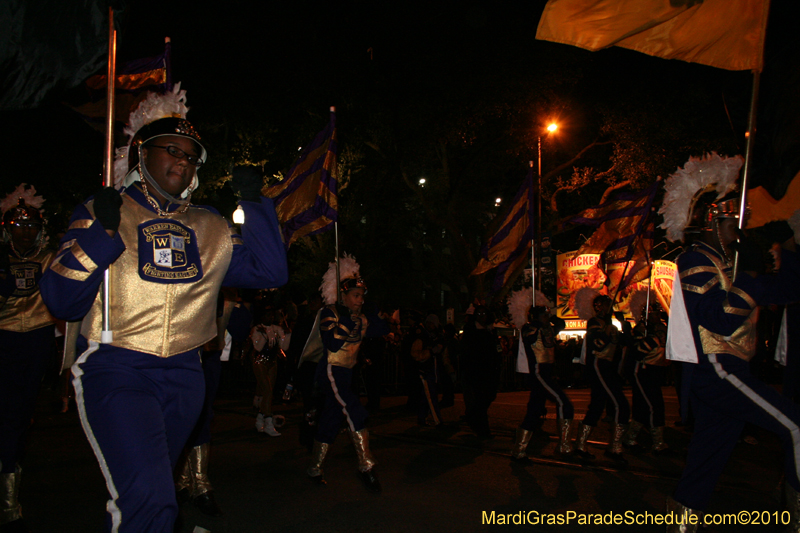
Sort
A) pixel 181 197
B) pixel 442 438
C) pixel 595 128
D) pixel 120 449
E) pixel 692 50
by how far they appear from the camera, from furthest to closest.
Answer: pixel 595 128
pixel 442 438
pixel 692 50
pixel 181 197
pixel 120 449

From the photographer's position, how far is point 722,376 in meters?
4.11

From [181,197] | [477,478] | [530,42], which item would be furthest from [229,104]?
[181,197]

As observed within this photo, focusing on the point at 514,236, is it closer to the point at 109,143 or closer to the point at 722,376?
the point at 722,376

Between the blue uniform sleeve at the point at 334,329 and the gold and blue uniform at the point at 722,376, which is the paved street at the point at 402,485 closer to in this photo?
the gold and blue uniform at the point at 722,376

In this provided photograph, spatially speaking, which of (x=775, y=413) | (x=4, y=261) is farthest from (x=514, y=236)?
(x=4, y=261)

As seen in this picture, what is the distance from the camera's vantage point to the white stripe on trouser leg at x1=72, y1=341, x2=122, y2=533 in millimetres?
2498

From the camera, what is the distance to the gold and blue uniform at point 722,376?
3.96 metres

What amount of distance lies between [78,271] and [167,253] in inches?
17.2

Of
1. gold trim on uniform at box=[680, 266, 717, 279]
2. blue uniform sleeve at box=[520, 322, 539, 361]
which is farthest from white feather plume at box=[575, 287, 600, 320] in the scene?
gold trim on uniform at box=[680, 266, 717, 279]

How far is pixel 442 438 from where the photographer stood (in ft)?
30.7

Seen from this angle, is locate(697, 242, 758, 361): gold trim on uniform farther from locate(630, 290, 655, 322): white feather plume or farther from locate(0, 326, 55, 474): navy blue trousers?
locate(630, 290, 655, 322): white feather plume

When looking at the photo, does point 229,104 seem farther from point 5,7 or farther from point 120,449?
point 120,449

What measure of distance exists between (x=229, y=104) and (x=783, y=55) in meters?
14.6

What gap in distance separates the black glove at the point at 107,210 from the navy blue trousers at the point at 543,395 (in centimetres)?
597
